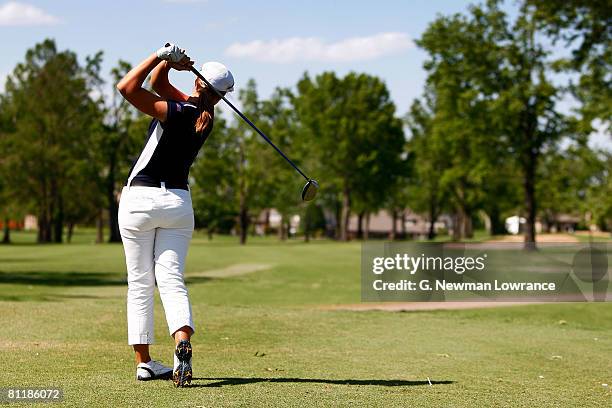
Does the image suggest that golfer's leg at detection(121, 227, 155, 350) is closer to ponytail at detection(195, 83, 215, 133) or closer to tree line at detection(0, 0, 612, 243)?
ponytail at detection(195, 83, 215, 133)

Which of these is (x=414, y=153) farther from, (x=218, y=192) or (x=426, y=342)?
(x=426, y=342)

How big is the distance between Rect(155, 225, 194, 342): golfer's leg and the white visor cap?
109 cm

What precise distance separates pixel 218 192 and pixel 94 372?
3336 inches

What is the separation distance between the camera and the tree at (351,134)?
91.5m

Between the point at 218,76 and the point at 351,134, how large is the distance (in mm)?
85507

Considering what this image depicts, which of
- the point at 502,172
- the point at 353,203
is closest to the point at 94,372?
the point at 502,172

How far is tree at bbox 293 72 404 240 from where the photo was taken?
91500 mm

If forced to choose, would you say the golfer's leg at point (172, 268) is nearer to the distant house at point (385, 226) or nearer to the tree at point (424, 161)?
the tree at point (424, 161)

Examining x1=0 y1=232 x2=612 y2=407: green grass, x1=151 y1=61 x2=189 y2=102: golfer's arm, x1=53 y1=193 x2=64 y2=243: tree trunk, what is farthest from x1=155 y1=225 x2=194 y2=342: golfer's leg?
x1=53 y1=193 x2=64 y2=243: tree trunk

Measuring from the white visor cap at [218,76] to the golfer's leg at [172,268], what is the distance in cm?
109

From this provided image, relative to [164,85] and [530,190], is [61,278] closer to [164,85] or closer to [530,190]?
[164,85]

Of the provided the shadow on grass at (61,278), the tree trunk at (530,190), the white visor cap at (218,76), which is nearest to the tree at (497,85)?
the tree trunk at (530,190)

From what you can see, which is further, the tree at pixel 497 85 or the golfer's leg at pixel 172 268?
the tree at pixel 497 85

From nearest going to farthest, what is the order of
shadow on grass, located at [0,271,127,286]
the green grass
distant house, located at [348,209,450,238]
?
the green grass, shadow on grass, located at [0,271,127,286], distant house, located at [348,209,450,238]
